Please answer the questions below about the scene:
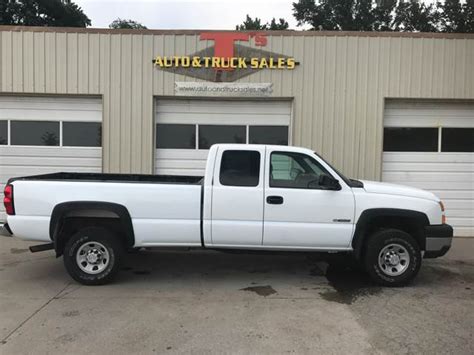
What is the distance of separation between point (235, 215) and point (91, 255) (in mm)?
2052

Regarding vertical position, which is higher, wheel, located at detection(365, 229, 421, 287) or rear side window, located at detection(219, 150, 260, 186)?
rear side window, located at detection(219, 150, 260, 186)

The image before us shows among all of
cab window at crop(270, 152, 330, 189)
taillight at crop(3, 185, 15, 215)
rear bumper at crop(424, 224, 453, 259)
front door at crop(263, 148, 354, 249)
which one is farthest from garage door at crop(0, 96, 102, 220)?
rear bumper at crop(424, 224, 453, 259)

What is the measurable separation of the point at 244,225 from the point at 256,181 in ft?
2.02

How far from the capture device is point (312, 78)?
10289 mm

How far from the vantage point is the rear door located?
6.18 m

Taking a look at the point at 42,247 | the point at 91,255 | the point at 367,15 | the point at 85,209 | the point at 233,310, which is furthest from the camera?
the point at 367,15

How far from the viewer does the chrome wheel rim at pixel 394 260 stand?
6309mm

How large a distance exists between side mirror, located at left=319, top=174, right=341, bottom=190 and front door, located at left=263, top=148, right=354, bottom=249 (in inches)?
1.8

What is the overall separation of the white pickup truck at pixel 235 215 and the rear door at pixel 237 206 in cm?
1

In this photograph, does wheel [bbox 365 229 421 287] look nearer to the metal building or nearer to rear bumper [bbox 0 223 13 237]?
the metal building

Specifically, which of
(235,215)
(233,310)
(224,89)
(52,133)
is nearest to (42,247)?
(235,215)

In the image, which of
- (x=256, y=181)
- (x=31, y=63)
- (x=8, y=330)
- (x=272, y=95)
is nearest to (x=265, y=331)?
(x=256, y=181)

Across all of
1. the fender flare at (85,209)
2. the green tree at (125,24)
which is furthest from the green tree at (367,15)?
the fender flare at (85,209)

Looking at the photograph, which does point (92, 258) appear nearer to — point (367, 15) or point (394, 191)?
point (394, 191)
